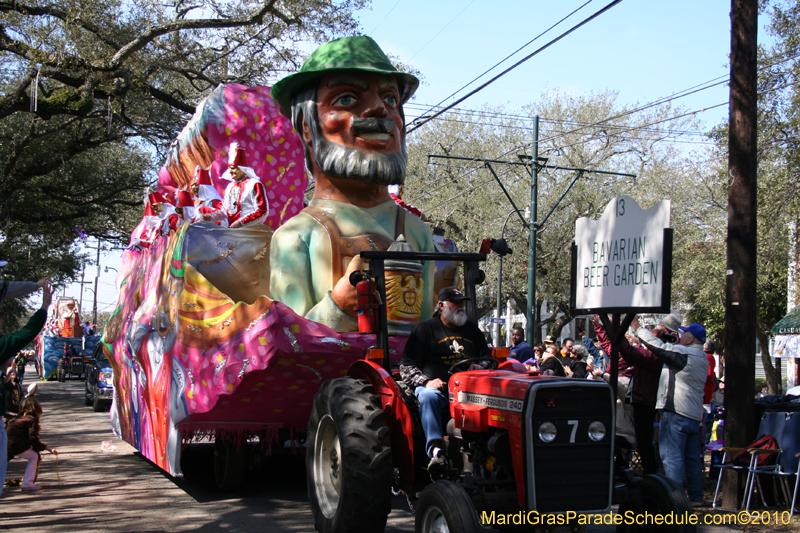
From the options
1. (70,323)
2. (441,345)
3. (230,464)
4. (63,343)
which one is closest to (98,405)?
(230,464)

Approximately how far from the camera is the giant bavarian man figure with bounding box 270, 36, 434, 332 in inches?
275

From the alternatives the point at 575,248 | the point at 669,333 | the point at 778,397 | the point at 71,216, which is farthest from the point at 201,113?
the point at 71,216

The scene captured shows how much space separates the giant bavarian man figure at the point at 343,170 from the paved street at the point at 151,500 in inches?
76.2

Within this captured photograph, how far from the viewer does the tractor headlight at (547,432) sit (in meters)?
4.31

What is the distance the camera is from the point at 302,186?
9.67 meters

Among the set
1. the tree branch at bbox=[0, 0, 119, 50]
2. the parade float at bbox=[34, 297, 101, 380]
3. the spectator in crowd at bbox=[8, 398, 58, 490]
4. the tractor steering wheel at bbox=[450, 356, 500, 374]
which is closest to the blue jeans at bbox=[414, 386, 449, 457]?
the tractor steering wheel at bbox=[450, 356, 500, 374]

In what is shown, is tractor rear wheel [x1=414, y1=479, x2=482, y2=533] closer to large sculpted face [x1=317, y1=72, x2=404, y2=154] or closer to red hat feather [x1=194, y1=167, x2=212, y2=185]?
large sculpted face [x1=317, y1=72, x2=404, y2=154]

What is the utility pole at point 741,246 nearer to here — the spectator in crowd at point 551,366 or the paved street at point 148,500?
the spectator in crowd at point 551,366

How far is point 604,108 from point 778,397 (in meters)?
28.0

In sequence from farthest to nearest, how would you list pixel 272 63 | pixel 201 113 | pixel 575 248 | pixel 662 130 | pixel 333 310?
pixel 662 130, pixel 272 63, pixel 201 113, pixel 333 310, pixel 575 248

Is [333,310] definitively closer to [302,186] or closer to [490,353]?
[490,353]

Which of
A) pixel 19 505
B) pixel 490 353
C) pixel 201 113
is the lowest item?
pixel 19 505

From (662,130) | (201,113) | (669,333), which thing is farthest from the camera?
(662,130)

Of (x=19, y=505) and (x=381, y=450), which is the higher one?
(x=381, y=450)
